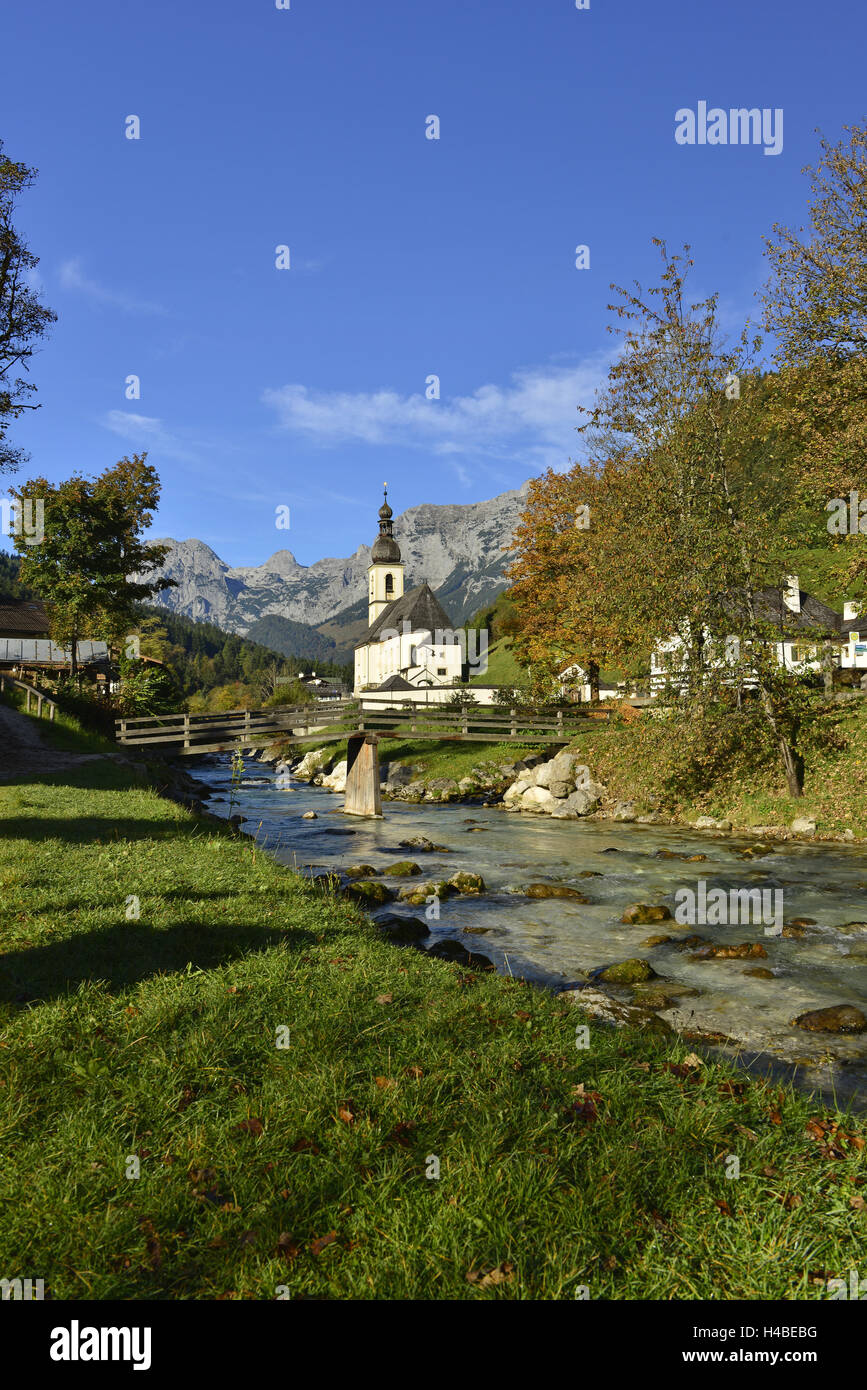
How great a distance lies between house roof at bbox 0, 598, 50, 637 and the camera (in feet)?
216

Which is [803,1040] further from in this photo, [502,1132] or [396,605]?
[396,605]

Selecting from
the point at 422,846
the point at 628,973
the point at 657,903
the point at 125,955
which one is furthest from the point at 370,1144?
the point at 422,846

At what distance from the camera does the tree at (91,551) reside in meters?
36.2

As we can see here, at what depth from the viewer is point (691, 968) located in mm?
10195

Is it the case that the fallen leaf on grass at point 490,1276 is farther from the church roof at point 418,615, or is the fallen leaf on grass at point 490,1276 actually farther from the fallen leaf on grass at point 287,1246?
the church roof at point 418,615

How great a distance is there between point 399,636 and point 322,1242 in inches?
3698

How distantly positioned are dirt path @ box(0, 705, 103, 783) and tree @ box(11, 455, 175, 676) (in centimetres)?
810

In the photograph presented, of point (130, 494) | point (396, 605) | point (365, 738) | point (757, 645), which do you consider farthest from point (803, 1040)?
point (396, 605)

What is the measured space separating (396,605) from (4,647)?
198 ft

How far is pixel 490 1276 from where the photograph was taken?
3.33 metres

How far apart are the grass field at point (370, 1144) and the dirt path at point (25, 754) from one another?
1695 centimetres

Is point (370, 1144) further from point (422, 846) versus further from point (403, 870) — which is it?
point (422, 846)

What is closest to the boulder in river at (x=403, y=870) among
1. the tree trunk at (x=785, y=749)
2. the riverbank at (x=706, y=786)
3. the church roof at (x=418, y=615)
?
the riverbank at (x=706, y=786)

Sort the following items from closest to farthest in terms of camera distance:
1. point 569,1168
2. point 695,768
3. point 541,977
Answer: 1. point 569,1168
2. point 541,977
3. point 695,768
